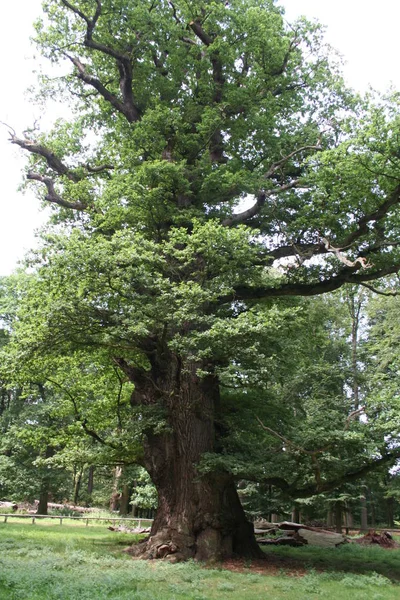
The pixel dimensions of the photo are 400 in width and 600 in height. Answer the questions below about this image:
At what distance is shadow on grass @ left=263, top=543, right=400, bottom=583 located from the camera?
11.5 m

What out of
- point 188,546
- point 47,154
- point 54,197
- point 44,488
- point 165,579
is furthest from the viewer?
point 44,488

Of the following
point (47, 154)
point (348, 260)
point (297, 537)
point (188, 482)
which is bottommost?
point (297, 537)

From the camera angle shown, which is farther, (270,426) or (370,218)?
(270,426)

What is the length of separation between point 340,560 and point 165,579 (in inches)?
269

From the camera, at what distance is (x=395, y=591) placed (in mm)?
8672

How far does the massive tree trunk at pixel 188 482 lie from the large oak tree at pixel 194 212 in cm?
4

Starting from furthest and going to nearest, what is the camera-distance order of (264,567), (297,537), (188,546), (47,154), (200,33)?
(297,537)
(47,154)
(200,33)
(264,567)
(188,546)

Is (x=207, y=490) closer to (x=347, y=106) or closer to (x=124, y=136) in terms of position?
(x=124, y=136)

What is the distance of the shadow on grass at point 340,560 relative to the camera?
11500 millimetres

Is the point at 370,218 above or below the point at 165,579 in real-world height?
above

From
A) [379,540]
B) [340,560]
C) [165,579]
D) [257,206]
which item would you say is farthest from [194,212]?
[379,540]

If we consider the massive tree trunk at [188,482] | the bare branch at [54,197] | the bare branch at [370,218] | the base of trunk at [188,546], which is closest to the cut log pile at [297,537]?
the massive tree trunk at [188,482]

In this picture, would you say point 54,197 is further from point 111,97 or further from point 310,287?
point 310,287

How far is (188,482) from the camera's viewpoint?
11578mm
